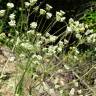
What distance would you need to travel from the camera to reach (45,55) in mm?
4027

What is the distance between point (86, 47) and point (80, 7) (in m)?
0.78

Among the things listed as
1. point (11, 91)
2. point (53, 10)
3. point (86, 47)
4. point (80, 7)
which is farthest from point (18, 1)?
point (11, 91)

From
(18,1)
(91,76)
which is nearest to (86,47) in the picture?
(91,76)

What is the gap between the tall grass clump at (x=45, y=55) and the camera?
370cm

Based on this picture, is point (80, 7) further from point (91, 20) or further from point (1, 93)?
point (1, 93)

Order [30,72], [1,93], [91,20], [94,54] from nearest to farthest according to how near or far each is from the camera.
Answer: [1,93]
[30,72]
[94,54]
[91,20]

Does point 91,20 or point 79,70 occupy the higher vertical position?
point 91,20

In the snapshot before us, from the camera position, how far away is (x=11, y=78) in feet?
14.9

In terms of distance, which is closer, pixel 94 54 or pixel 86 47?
pixel 94 54

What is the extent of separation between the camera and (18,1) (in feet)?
21.0

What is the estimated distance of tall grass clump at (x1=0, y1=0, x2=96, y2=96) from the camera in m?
3.70

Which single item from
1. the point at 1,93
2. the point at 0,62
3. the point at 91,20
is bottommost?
the point at 1,93

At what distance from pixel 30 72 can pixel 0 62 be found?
443mm

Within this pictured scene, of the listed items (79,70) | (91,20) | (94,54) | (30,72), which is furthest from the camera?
(91,20)
